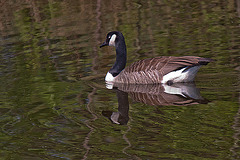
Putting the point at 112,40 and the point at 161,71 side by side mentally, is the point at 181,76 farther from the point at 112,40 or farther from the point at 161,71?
the point at 112,40

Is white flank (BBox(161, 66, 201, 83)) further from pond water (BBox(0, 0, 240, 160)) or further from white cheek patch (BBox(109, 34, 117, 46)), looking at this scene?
white cheek patch (BBox(109, 34, 117, 46))

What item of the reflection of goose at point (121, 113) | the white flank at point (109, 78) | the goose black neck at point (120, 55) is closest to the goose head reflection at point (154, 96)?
the reflection of goose at point (121, 113)

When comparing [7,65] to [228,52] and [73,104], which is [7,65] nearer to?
[73,104]

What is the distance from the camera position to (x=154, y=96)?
8.98 metres

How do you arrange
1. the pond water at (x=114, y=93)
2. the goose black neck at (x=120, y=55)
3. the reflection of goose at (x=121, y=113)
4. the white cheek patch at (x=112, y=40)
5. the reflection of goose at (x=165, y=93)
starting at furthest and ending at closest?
the white cheek patch at (x=112, y=40) < the goose black neck at (x=120, y=55) < the reflection of goose at (x=165, y=93) < the reflection of goose at (x=121, y=113) < the pond water at (x=114, y=93)

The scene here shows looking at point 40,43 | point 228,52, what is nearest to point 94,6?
point 40,43

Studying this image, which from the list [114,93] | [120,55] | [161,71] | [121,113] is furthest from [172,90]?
[120,55]

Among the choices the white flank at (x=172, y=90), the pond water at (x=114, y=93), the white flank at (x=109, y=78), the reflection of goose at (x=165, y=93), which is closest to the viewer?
the pond water at (x=114, y=93)

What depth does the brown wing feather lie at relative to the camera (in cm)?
960

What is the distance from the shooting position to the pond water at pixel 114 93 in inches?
256

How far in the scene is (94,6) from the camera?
2081 centimetres

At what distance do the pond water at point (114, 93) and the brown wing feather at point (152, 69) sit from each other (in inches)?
8.4

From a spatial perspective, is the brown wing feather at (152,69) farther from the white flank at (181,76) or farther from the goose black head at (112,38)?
the goose black head at (112,38)

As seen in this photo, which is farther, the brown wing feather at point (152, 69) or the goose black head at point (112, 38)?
the goose black head at point (112, 38)
